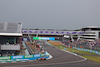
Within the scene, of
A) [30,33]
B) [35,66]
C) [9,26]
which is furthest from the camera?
[30,33]

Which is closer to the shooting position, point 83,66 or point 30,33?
point 83,66

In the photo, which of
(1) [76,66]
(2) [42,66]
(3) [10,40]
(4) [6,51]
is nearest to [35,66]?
(2) [42,66]

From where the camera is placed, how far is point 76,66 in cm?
3089

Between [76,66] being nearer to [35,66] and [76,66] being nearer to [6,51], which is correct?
[35,66]

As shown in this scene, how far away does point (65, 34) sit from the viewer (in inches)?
5404

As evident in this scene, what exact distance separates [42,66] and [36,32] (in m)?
106

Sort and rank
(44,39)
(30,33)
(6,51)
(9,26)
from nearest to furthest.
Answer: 1. (6,51)
2. (9,26)
3. (44,39)
4. (30,33)

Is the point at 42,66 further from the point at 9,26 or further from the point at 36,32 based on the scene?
the point at 36,32

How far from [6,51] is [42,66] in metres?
22.6

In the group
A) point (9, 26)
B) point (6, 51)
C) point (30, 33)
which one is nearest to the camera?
point (6, 51)

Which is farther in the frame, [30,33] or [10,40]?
[30,33]

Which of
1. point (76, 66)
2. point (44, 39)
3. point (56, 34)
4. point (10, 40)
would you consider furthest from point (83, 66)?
point (56, 34)

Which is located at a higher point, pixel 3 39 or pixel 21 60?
pixel 3 39

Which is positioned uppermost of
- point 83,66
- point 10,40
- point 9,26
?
point 9,26
